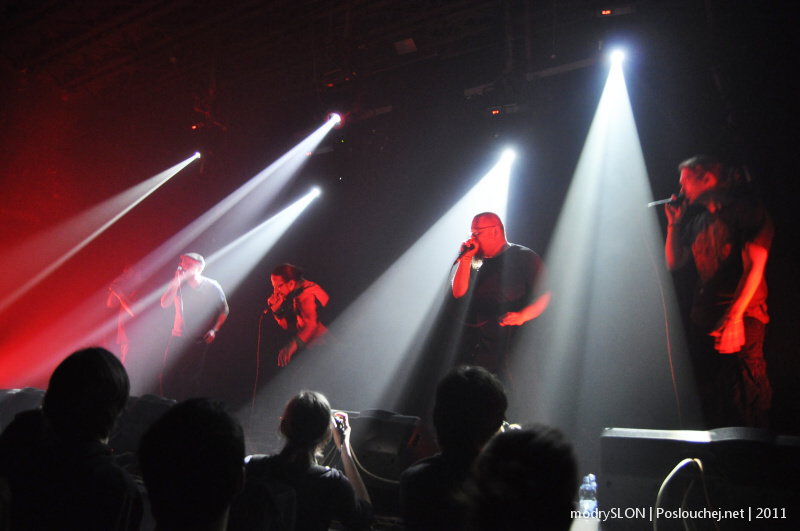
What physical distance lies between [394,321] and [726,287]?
10.6ft

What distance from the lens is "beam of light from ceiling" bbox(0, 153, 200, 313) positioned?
23.2 feet

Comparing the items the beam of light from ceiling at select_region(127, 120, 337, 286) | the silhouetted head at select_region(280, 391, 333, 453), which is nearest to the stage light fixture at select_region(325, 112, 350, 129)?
the beam of light from ceiling at select_region(127, 120, 337, 286)

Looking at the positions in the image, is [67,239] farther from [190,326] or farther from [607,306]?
[607,306]

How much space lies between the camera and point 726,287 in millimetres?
3354

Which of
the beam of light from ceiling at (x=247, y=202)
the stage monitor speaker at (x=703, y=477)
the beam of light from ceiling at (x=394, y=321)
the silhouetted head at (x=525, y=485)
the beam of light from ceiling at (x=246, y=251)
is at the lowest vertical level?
the stage monitor speaker at (x=703, y=477)

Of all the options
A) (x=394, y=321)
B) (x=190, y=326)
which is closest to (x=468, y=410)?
(x=394, y=321)

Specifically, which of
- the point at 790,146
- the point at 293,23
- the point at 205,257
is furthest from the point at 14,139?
the point at 790,146

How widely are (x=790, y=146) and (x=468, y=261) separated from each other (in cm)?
263

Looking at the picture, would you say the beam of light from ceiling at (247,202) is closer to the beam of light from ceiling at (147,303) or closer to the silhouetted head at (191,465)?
the beam of light from ceiling at (147,303)

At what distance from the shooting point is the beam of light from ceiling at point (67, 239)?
708 centimetres

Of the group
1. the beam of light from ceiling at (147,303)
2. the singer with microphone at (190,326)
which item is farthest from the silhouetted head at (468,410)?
the beam of light from ceiling at (147,303)

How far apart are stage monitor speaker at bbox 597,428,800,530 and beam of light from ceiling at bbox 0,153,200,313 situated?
7288 mm

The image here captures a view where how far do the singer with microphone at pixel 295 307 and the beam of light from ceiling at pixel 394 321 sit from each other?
0.80 feet

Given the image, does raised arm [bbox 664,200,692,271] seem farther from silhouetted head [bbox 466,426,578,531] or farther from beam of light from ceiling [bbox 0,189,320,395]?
beam of light from ceiling [bbox 0,189,320,395]
